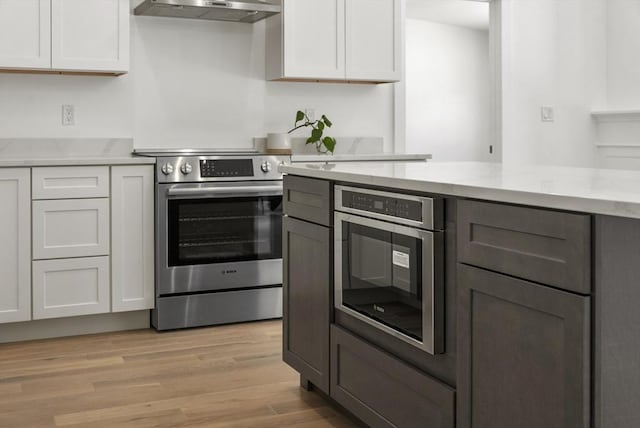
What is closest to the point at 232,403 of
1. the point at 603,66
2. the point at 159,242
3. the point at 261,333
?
the point at 261,333

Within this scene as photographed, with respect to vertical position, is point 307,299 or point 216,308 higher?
point 307,299

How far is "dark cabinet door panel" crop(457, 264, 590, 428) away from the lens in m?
1.67

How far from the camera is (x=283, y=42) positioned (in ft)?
15.3

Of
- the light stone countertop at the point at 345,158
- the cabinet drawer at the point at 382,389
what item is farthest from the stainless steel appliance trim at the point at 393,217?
the light stone countertop at the point at 345,158

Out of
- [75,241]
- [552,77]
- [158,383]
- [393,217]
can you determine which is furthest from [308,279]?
[552,77]

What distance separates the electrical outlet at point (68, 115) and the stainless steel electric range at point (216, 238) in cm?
46

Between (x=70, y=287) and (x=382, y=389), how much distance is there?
2.17 metres

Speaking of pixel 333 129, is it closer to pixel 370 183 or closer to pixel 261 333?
pixel 261 333

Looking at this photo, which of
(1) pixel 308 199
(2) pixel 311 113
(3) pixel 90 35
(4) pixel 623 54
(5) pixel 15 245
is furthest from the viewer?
(4) pixel 623 54

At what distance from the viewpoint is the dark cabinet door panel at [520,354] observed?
1.67 meters

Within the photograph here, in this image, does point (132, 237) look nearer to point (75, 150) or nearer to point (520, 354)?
point (75, 150)

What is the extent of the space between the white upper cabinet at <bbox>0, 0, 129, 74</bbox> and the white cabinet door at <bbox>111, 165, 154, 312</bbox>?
2.03 feet

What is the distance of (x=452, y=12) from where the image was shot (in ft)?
24.6

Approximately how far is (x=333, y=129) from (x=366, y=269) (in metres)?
2.75
